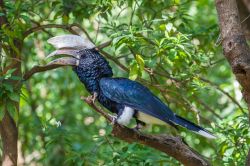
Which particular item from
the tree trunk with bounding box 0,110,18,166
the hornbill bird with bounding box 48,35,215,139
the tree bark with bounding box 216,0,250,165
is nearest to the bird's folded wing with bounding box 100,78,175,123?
the hornbill bird with bounding box 48,35,215,139

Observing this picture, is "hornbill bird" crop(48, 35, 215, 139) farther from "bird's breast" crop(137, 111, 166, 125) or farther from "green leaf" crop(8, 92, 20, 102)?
"green leaf" crop(8, 92, 20, 102)

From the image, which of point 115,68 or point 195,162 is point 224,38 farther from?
point 115,68

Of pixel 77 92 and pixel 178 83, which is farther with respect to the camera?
pixel 77 92

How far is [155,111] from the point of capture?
265cm

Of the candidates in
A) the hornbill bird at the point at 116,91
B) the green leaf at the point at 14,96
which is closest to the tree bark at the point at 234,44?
the hornbill bird at the point at 116,91

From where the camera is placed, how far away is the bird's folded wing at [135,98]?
8.70ft

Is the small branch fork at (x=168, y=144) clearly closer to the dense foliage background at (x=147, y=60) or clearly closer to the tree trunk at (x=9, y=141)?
the dense foliage background at (x=147, y=60)

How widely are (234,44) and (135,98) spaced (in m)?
0.51

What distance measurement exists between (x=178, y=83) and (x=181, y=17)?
0.42 metres

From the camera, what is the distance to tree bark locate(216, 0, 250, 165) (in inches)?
93.8

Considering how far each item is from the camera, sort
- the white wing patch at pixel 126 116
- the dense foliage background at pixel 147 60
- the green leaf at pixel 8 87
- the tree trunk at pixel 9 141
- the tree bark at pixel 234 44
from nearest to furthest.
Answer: the tree bark at pixel 234 44 < the white wing patch at pixel 126 116 < the green leaf at pixel 8 87 < the dense foliage background at pixel 147 60 < the tree trunk at pixel 9 141

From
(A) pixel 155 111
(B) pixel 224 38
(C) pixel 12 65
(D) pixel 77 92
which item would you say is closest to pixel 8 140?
(C) pixel 12 65

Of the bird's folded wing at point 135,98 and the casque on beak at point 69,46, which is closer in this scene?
the bird's folded wing at point 135,98

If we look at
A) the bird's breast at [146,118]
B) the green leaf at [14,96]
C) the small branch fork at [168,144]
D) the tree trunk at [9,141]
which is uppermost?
the green leaf at [14,96]
